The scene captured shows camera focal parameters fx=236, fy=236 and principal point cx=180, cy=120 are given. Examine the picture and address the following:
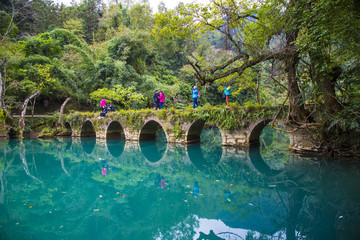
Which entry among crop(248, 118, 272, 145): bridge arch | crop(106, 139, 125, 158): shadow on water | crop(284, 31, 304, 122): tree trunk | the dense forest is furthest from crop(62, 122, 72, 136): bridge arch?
crop(284, 31, 304, 122): tree trunk

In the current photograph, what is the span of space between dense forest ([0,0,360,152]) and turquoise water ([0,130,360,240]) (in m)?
2.77

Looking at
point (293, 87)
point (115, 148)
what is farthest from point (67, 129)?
point (293, 87)

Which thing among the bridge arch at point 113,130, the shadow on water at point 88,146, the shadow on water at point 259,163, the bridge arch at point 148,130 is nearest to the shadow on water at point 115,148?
the bridge arch at point 113,130

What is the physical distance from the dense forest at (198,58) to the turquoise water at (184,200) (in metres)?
2.77

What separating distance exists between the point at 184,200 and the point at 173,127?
29.9ft

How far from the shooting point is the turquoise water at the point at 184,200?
12.6 feet

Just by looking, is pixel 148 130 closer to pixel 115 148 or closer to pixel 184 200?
pixel 115 148

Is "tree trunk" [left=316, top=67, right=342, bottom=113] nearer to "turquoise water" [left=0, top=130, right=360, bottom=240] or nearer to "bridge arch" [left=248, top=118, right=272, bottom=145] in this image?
"turquoise water" [left=0, top=130, right=360, bottom=240]

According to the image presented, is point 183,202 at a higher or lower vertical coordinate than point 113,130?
lower

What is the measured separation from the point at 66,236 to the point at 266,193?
167 inches

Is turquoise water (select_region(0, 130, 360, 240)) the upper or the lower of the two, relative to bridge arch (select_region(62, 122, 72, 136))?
lower

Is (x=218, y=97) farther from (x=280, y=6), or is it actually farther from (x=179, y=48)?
(x=280, y=6)

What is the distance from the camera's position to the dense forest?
6906 millimetres

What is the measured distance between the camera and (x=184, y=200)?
5.16m
